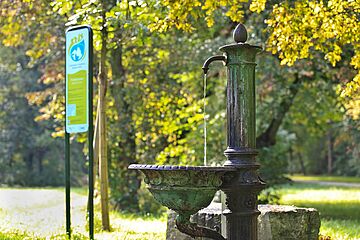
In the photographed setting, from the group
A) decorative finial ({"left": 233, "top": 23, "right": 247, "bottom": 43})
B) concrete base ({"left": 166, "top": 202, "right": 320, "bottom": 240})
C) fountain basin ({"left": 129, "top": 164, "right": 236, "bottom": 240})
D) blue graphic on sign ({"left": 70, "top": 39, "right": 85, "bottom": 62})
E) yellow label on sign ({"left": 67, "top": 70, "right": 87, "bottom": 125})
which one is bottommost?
concrete base ({"left": 166, "top": 202, "right": 320, "bottom": 240})

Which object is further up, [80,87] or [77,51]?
[77,51]

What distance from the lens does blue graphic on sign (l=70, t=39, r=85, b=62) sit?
26.1 ft

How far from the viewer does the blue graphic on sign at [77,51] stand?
796cm

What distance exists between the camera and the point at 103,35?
9.73m

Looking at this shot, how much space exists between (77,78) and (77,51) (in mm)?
347

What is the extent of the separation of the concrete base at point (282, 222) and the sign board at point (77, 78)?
1.86 m

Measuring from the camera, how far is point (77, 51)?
807 cm

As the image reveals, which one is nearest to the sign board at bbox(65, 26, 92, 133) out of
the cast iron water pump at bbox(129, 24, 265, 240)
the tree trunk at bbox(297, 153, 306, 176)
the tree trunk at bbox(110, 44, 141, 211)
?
the cast iron water pump at bbox(129, 24, 265, 240)

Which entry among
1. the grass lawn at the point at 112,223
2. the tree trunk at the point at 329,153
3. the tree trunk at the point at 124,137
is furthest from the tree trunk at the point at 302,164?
the tree trunk at the point at 124,137

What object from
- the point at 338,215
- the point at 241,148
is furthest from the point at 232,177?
the point at 338,215

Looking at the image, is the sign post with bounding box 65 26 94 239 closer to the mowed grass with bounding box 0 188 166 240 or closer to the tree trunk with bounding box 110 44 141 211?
the mowed grass with bounding box 0 188 166 240

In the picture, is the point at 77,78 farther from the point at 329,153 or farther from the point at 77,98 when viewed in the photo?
the point at 329,153

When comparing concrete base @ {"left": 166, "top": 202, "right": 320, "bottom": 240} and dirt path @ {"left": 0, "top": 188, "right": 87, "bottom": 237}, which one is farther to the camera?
dirt path @ {"left": 0, "top": 188, "right": 87, "bottom": 237}

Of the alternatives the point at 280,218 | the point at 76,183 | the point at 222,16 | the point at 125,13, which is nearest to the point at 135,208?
the point at 222,16
